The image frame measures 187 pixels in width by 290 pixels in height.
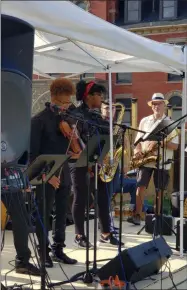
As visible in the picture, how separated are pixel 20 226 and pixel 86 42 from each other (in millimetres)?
1516

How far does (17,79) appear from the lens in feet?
7.99

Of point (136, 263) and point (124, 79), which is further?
point (124, 79)

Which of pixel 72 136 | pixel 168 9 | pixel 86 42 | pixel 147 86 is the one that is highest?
pixel 168 9

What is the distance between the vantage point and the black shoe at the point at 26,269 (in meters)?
3.79

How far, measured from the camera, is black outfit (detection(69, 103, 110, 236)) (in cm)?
392

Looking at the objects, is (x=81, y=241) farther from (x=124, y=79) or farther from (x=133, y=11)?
(x=133, y=11)

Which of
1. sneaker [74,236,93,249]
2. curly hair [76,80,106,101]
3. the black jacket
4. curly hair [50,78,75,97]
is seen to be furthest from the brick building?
curly hair [50,78,75,97]

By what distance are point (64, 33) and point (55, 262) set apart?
218 centimetres

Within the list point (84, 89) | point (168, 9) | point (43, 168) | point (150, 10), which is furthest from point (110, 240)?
point (150, 10)

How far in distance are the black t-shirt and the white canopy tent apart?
2.25 ft

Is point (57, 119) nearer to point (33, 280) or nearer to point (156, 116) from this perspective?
point (33, 280)

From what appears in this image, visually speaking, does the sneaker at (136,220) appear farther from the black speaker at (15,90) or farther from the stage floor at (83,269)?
the black speaker at (15,90)

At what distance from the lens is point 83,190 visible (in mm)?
4582

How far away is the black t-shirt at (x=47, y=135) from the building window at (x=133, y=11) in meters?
22.5
